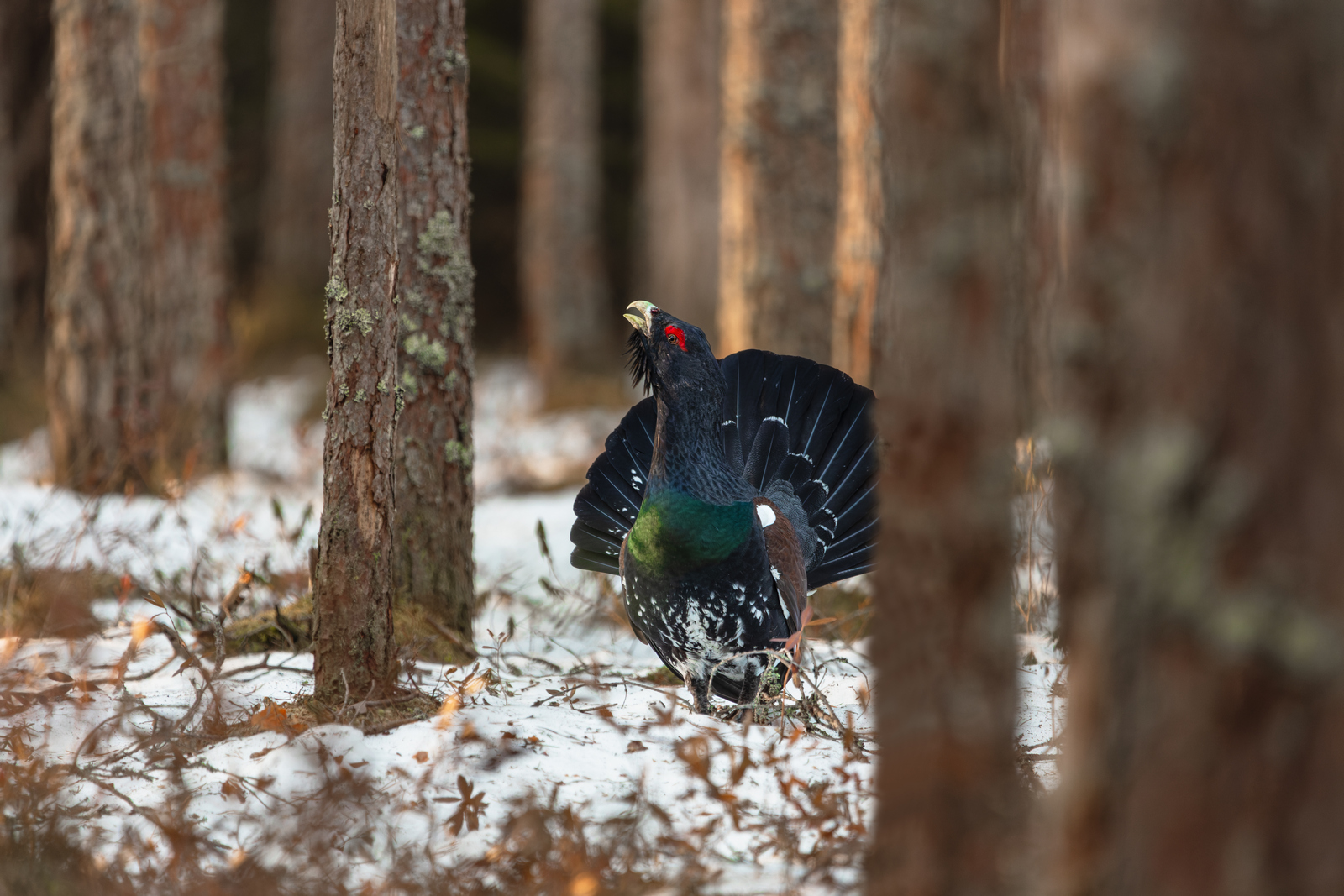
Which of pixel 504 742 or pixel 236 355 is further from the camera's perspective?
pixel 236 355

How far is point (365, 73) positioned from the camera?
2.81 metres

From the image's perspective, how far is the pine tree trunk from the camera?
14.6 metres

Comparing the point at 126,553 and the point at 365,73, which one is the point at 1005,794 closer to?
the point at 365,73

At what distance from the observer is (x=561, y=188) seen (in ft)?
44.4

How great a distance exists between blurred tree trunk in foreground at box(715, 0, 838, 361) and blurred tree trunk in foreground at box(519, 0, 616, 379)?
696 cm

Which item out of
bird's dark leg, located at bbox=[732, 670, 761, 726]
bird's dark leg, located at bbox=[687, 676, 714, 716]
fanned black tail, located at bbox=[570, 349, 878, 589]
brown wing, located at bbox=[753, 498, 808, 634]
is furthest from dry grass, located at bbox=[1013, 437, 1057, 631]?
bird's dark leg, located at bbox=[687, 676, 714, 716]

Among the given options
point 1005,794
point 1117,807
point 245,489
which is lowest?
point 245,489

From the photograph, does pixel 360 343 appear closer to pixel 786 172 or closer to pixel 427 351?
pixel 427 351

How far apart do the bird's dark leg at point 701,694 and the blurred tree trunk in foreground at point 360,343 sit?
1070 mm

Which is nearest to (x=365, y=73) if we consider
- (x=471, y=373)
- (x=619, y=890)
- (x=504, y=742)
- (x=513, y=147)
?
(x=471, y=373)

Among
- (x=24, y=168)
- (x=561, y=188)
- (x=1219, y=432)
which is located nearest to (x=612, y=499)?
(x=1219, y=432)

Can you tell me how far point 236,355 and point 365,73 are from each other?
5.29 m

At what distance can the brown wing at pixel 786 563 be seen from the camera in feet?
12.0

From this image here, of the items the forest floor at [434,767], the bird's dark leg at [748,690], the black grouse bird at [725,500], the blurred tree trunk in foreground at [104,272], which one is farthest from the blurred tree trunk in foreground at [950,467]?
the blurred tree trunk in foreground at [104,272]
